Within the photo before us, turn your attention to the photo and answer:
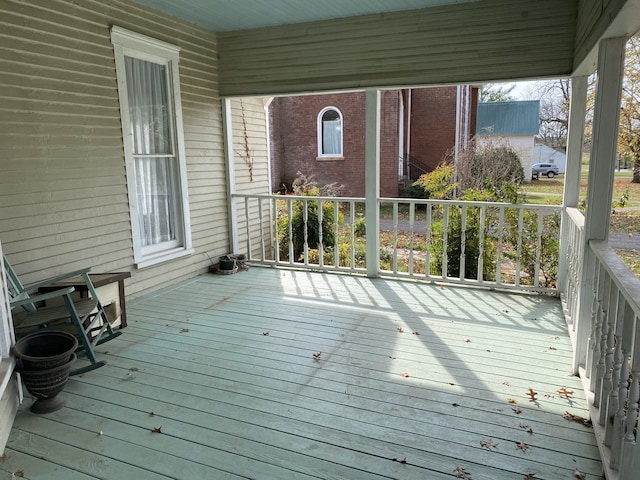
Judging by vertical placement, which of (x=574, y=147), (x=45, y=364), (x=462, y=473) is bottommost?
(x=462, y=473)

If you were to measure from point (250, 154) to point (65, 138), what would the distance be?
3207 millimetres

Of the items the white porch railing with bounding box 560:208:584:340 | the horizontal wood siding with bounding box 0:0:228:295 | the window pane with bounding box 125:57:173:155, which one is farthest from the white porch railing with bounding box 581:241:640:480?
the window pane with bounding box 125:57:173:155

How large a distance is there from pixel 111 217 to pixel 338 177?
9646 millimetres

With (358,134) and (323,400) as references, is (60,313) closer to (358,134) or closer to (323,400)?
(323,400)

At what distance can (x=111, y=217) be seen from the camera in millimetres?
4406

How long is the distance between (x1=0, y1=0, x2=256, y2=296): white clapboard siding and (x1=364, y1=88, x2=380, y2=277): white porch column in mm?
2307

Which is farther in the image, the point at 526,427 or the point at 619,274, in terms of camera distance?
the point at 526,427

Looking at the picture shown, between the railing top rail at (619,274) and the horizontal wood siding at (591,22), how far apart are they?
1.19m

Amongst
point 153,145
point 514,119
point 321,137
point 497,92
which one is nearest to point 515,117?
point 514,119

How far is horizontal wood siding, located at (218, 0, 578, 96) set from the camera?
429 centimetres

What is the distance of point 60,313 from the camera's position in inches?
124

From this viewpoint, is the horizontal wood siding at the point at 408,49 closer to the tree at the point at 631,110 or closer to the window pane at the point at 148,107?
the window pane at the point at 148,107

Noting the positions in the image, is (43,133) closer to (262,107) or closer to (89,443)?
(89,443)

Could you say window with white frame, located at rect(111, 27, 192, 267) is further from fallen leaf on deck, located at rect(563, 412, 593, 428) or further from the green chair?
fallen leaf on deck, located at rect(563, 412, 593, 428)
